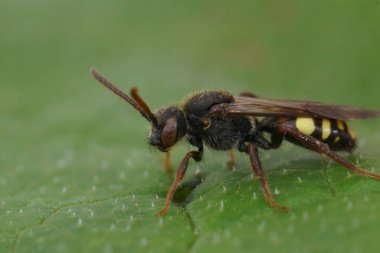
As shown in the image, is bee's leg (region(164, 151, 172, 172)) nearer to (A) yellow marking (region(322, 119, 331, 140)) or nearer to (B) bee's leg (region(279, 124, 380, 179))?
(B) bee's leg (region(279, 124, 380, 179))

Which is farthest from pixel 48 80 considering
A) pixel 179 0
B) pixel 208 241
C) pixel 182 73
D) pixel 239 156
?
pixel 208 241

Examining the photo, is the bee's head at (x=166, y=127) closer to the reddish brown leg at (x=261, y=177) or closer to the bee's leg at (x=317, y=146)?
the reddish brown leg at (x=261, y=177)

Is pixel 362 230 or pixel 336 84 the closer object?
pixel 362 230

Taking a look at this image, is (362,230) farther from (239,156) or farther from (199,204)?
(239,156)

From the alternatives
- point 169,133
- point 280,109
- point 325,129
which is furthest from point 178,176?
point 325,129

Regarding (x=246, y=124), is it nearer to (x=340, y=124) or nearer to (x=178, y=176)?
(x=340, y=124)

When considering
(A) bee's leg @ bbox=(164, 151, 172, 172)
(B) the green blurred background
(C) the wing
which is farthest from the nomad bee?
(A) bee's leg @ bbox=(164, 151, 172, 172)

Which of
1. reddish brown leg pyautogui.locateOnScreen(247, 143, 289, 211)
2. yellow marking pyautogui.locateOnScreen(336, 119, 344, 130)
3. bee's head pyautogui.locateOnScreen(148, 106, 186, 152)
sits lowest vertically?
yellow marking pyautogui.locateOnScreen(336, 119, 344, 130)

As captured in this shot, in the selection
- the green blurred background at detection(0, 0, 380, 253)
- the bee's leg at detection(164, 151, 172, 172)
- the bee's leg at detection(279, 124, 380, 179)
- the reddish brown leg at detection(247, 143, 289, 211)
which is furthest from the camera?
the bee's leg at detection(164, 151, 172, 172)
